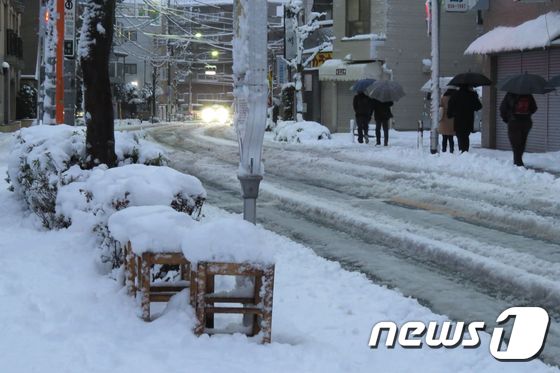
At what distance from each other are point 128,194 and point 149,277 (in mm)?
1642

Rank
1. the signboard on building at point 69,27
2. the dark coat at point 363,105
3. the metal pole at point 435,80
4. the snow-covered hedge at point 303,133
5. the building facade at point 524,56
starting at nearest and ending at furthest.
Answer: the signboard on building at point 69,27 → the metal pole at point 435,80 → the building facade at point 524,56 → the dark coat at point 363,105 → the snow-covered hedge at point 303,133

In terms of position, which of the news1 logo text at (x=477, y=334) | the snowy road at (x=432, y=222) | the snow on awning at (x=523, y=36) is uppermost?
the snow on awning at (x=523, y=36)

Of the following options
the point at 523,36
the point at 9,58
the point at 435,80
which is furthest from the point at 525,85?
the point at 9,58

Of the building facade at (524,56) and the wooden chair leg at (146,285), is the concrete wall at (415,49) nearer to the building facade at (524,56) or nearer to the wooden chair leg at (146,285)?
the building facade at (524,56)

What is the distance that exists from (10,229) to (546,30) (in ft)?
52.9

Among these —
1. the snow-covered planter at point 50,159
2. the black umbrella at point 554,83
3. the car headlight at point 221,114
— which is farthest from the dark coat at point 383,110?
the car headlight at point 221,114

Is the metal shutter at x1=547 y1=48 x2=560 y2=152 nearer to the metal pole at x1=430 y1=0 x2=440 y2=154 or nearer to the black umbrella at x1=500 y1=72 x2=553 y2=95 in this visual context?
the metal pole at x1=430 y1=0 x2=440 y2=154

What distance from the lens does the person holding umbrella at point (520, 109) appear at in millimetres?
18172

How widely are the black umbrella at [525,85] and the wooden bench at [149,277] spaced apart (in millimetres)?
13700

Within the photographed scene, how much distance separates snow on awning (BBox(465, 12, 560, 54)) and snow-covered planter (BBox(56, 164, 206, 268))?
16.1m

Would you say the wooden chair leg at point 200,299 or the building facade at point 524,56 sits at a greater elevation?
the building facade at point 524,56

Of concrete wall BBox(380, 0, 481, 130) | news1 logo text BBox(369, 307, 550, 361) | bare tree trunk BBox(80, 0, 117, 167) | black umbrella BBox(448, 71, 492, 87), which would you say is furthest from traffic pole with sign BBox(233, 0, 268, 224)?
concrete wall BBox(380, 0, 481, 130)

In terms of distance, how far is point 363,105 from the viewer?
27984mm

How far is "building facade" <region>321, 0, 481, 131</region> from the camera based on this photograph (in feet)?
130
